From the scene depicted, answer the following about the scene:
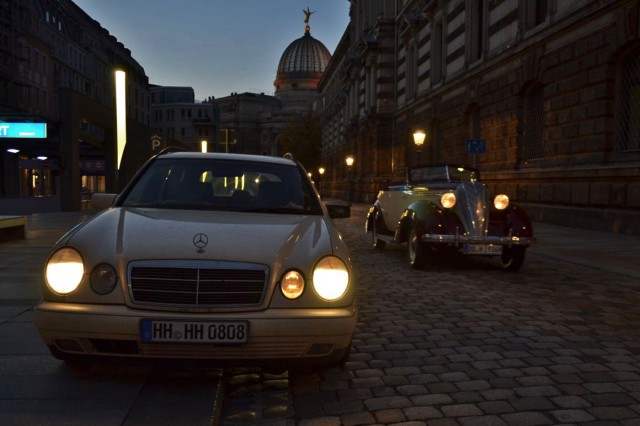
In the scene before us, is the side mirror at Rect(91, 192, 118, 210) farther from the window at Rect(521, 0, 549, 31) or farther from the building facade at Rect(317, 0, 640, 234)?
the window at Rect(521, 0, 549, 31)

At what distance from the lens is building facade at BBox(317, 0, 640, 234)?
542 inches

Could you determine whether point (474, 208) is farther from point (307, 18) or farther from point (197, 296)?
point (307, 18)

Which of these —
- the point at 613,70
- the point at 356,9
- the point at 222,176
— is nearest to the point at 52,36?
the point at 356,9

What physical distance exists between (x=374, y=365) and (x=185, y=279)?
1618mm

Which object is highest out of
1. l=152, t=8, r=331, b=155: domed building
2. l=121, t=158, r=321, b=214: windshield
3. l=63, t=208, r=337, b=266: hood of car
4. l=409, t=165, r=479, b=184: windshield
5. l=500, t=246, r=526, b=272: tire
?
l=152, t=8, r=331, b=155: domed building

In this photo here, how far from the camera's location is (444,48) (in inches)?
991

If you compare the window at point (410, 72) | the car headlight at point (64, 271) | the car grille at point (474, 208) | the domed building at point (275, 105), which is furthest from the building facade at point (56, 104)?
the domed building at point (275, 105)

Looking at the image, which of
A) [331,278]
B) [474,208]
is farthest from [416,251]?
[331,278]

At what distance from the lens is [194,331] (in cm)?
304

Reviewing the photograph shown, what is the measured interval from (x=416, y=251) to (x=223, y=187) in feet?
15.5

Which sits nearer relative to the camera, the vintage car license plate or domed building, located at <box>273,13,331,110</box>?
the vintage car license plate

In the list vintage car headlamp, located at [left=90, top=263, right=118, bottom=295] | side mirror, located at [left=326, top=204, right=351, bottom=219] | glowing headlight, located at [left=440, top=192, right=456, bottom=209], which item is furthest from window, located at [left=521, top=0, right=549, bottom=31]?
vintage car headlamp, located at [left=90, top=263, right=118, bottom=295]

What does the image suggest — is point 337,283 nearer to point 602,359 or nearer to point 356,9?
point 602,359

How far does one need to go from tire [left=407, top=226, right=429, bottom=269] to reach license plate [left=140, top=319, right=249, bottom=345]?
5.67 metres
